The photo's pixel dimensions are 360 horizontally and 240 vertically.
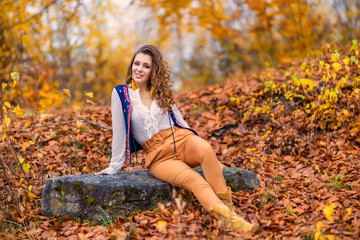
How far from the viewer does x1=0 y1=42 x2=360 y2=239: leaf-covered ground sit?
2645mm

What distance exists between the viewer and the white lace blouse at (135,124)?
3.08 meters

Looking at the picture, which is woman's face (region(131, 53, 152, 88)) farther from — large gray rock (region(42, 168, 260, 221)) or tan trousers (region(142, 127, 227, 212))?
large gray rock (region(42, 168, 260, 221))

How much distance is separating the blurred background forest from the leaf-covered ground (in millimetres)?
1957

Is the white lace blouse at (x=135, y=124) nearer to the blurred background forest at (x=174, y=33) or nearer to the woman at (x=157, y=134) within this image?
the woman at (x=157, y=134)

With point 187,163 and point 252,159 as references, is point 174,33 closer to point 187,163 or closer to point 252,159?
point 252,159

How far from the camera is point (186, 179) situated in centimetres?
280

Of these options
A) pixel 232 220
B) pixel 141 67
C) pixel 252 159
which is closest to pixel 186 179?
pixel 232 220

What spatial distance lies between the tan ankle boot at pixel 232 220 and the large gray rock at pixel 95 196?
732 mm

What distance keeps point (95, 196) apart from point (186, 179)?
881mm

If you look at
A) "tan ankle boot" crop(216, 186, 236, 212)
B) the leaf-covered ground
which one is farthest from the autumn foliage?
"tan ankle boot" crop(216, 186, 236, 212)

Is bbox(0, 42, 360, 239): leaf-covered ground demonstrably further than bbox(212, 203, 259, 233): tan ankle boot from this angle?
Yes

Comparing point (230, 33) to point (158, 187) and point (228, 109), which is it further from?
point (158, 187)

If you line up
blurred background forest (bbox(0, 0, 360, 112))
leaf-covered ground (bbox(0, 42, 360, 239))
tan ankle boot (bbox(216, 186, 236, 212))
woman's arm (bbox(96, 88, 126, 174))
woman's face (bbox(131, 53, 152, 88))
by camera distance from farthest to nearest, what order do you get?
blurred background forest (bbox(0, 0, 360, 112)) < woman's face (bbox(131, 53, 152, 88)) < woman's arm (bbox(96, 88, 126, 174)) < tan ankle boot (bbox(216, 186, 236, 212)) < leaf-covered ground (bbox(0, 42, 360, 239))

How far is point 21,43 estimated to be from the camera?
25.7 ft
